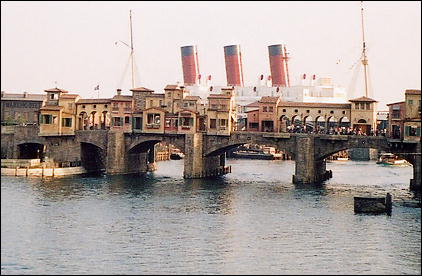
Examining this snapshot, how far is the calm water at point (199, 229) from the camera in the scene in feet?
187

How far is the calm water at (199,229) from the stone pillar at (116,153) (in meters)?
9.75

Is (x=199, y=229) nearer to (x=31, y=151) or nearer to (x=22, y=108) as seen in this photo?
(x=31, y=151)

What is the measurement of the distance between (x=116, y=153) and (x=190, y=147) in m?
14.4

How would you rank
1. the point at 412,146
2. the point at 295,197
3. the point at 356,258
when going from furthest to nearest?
the point at 412,146 → the point at 295,197 → the point at 356,258

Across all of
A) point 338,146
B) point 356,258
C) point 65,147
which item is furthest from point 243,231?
point 65,147

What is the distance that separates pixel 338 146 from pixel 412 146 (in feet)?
38.5

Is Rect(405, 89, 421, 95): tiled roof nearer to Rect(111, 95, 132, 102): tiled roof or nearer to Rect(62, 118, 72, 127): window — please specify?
Rect(111, 95, 132, 102): tiled roof

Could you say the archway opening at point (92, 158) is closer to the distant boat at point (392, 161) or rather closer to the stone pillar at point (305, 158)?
the stone pillar at point (305, 158)

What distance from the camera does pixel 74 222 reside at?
7431cm

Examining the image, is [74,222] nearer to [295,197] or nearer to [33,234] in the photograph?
[33,234]

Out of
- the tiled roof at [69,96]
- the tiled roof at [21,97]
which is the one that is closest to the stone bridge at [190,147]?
the tiled roof at [69,96]

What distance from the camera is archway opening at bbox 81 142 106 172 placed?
13212 cm

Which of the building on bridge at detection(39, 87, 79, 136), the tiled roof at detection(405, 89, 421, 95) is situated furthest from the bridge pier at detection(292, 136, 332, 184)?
the building on bridge at detection(39, 87, 79, 136)

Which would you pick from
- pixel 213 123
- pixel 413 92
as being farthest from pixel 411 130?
pixel 213 123
